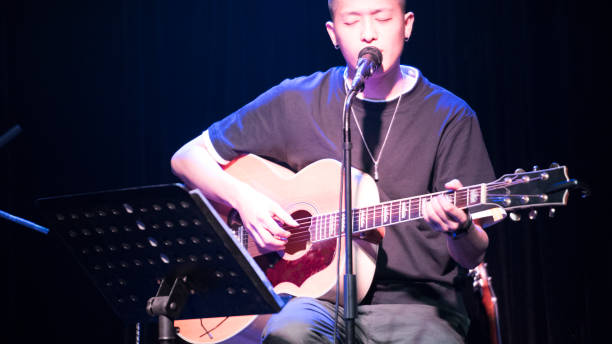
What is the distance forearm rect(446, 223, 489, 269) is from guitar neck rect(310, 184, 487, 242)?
0.39 feet

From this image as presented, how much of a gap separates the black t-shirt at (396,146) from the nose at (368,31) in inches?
12.6

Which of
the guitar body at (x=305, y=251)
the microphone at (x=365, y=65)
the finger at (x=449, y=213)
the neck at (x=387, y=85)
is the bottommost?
the guitar body at (x=305, y=251)

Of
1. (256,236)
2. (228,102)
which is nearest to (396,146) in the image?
(256,236)

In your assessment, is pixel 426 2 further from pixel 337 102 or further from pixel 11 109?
pixel 11 109

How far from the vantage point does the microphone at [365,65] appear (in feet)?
6.82

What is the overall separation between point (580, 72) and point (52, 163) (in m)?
3.72

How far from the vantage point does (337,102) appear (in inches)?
112

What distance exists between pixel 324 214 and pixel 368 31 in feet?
2.69

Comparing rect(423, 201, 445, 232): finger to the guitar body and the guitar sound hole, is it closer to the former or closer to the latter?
the guitar body

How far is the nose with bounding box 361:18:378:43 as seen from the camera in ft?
8.39

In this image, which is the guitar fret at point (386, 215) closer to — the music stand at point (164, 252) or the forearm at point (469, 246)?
the forearm at point (469, 246)

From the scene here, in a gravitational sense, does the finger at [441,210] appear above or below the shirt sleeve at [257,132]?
below

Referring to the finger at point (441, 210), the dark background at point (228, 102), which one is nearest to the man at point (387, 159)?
the finger at point (441, 210)

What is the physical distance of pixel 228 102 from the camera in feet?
13.8
